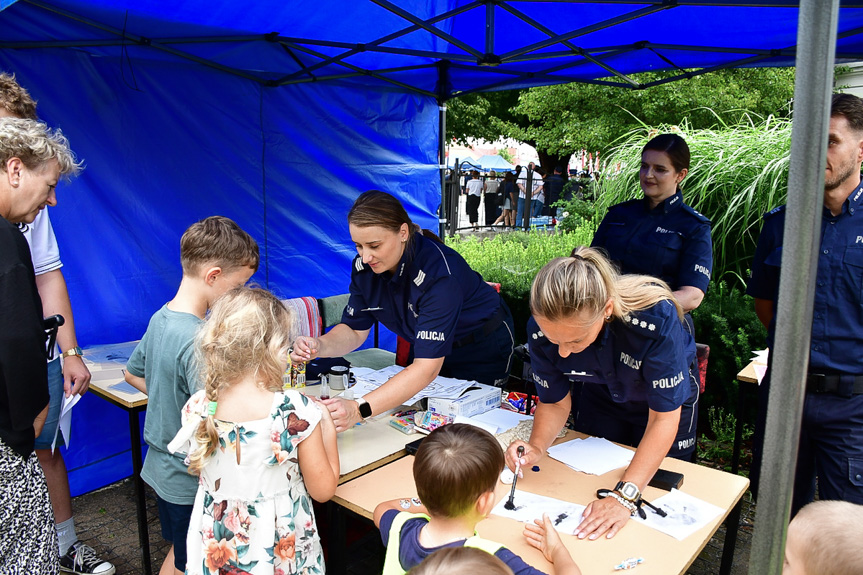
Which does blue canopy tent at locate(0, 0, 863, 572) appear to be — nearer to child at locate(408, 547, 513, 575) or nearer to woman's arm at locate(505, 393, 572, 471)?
woman's arm at locate(505, 393, 572, 471)

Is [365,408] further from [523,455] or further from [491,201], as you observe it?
[491,201]

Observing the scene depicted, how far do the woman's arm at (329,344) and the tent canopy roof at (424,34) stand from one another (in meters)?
1.66

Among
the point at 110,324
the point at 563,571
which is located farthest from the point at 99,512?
the point at 563,571

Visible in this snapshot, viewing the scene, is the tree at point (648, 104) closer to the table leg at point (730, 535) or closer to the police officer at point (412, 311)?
the police officer at point (412, 311)

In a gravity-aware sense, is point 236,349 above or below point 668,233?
below

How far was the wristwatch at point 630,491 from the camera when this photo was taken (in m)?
1.80

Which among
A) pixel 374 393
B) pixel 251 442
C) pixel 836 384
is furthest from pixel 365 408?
pixel 836 384

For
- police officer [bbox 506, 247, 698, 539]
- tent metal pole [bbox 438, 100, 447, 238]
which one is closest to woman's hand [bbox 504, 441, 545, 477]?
police officer [bbox 506, 247, 698, 539]

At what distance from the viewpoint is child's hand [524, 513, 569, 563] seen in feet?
5.15

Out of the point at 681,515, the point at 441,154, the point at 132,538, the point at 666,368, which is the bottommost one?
the point at 132,538

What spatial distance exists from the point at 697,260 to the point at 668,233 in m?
0.23

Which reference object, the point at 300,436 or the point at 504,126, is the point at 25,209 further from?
A: the point at 504,126

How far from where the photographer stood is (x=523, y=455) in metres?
2.07

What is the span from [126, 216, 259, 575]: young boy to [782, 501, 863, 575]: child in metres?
1.62
